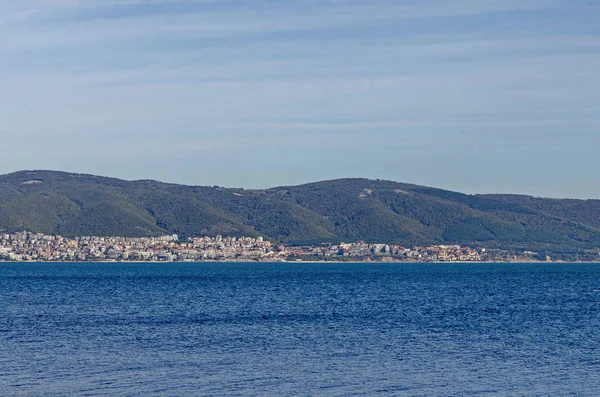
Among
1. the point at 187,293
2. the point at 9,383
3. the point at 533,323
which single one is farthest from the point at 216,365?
the point at 187,293

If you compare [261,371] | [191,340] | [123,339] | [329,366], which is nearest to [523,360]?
[329,366]

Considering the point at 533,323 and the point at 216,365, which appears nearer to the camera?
the point at 216,365

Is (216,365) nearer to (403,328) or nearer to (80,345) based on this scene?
(80,345)

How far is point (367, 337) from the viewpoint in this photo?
5584 centimetres

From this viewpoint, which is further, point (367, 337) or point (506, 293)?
point (506, 293)

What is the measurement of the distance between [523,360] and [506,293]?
66.3m

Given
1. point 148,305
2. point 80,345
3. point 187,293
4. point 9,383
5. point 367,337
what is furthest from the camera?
point 187,293

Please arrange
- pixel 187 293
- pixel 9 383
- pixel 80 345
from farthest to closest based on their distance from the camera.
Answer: pixel 187 293
pixel 80 345
pixel 9 383

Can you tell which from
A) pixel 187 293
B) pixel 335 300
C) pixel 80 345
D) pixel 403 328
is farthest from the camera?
pixel 187 293

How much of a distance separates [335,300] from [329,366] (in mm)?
49402

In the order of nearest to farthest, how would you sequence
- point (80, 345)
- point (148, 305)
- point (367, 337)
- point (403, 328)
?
point (80, 345), point (367, 337), point (403, 328), point (148, 305)

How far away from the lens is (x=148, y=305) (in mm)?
83625

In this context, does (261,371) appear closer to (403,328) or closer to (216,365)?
(216,365)

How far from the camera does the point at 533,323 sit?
6669 cm
